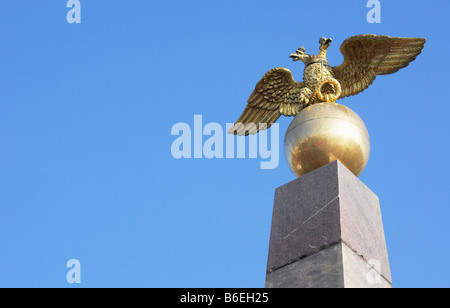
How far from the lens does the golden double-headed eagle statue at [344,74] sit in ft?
35.1

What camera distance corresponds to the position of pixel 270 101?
1105 cm

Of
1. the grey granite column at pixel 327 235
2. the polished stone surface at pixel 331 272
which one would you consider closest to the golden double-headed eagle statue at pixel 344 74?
the grey granite column at pixel 327 235

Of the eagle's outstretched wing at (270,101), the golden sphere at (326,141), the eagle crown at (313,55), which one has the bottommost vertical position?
the golden sphere at (326,141)

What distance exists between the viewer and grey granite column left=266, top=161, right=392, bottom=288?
20.7ft

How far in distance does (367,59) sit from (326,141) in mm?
3957

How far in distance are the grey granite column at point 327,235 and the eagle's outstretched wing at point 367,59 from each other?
3704 mm

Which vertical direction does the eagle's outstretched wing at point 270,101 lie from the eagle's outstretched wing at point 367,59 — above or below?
below

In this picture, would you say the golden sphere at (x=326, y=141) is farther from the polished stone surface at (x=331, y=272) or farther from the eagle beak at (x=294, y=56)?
the eagle beak at (x=294, y=56)

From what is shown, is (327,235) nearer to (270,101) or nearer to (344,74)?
(270,101)

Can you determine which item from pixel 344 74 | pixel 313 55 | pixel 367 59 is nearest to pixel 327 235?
pixel 313 55
